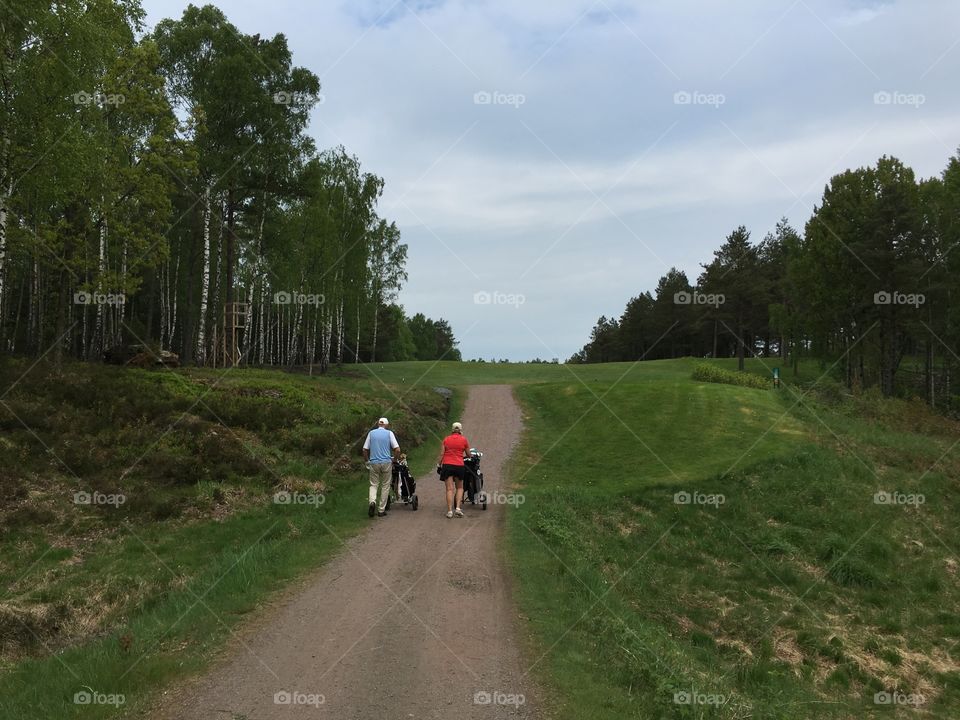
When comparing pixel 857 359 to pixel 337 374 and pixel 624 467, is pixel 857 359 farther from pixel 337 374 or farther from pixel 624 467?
pixel 337 374

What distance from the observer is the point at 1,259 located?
17.8m

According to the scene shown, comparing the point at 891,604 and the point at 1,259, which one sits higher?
the point at 1,259

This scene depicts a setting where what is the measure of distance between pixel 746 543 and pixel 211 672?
47.7ft

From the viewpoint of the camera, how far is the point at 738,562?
1609 cm

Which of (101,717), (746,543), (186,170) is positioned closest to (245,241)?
(186,170)
